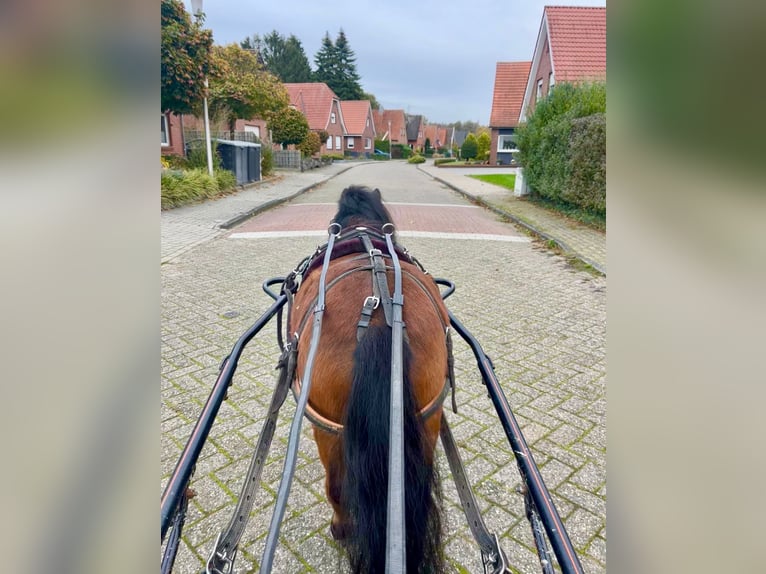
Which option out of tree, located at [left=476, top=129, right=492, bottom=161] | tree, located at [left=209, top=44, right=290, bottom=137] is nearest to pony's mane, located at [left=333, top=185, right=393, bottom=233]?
tree, located at [left=209, top=44, right=290, bottom=137]

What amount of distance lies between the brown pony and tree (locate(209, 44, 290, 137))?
14.3m

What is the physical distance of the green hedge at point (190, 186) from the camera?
1185 cm

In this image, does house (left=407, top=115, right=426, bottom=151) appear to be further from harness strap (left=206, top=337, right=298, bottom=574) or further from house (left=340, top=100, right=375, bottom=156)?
harness strap (left=206, top=337, right=298, bottom=574)

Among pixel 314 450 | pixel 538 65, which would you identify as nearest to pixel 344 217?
pixel 314 450

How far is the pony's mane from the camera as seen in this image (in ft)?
8.84

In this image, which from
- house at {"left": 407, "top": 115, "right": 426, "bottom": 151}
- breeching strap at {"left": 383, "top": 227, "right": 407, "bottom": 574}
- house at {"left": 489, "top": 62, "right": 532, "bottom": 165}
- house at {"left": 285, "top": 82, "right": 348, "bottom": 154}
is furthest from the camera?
house at {"left": 407, "top": 115, "right": 426, "bottom": 151}

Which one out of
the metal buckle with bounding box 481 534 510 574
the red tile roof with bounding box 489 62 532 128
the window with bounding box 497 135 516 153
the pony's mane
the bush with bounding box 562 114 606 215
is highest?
the red tile roof with bounding box 489 62 532 128

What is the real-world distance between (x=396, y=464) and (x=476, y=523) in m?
0.79

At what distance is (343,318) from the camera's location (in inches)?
65.6

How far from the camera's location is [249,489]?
1.77 meters

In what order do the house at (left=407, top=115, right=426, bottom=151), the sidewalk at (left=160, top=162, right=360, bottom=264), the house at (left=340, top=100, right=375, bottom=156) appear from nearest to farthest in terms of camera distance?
Result: the sidewalk at (left=160, top=162, right=360, bottom=264), the house at (left=340, top=100, right=375, bottom=156), the house at (left=407, top=115, right=426, bottom=151)
